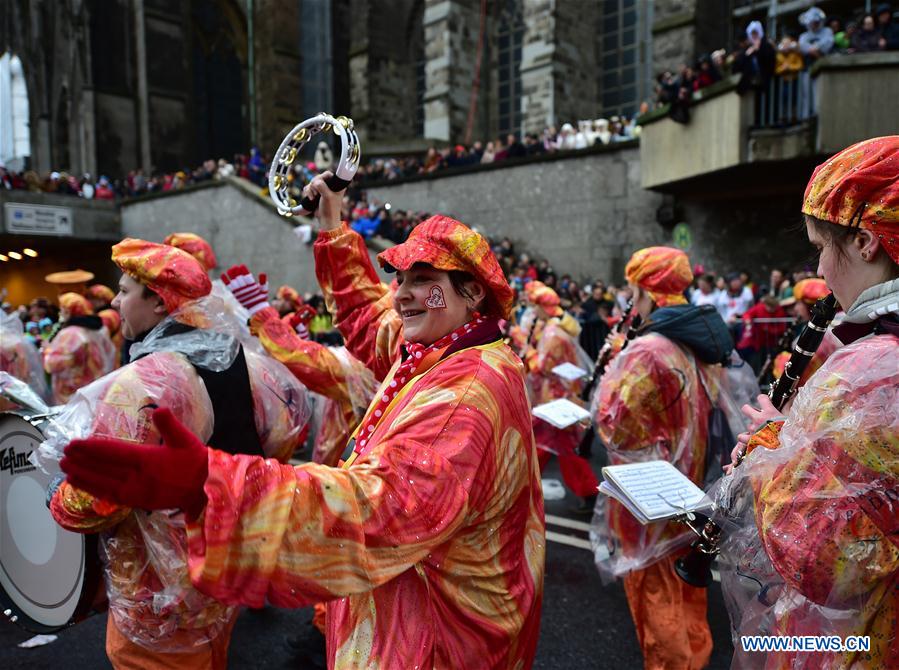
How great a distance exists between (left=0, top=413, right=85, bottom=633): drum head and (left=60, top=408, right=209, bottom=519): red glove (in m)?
1.62

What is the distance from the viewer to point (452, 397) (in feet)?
5.16

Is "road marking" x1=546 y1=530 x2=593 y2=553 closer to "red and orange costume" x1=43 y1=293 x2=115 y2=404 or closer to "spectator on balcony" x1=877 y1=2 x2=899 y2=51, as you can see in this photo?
"red and orange costume" x1=43 y1=293 x2=115 y2=404

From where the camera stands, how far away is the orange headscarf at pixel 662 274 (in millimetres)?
4016

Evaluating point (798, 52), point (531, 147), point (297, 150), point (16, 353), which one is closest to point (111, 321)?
point (16, 353)

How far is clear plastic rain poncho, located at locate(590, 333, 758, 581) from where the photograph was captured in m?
3.51

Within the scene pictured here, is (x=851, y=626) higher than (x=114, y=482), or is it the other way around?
(x=114, y=482)

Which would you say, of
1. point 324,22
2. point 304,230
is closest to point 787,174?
point 304,230

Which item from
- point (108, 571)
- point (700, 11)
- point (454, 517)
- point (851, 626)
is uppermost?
point (700, 11)

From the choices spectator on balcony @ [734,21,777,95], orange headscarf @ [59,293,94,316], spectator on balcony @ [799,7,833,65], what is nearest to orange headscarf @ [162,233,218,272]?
orange headscarf @ [59,293,94,316]

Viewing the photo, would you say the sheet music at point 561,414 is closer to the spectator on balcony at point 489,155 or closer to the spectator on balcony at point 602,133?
the spectator on balcony at point 602,133

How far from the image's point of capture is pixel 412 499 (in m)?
1.34

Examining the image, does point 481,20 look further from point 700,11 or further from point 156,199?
point 156,199

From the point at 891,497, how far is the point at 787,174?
44.1ft

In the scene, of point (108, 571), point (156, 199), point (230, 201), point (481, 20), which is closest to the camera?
point (108, 571)
